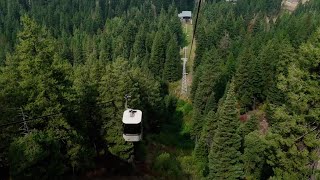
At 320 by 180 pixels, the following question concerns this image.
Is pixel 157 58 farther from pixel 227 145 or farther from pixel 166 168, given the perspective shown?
pixel 227 145

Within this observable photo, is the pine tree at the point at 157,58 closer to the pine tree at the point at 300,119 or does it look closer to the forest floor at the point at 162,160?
the forest floor at the point at 162,160

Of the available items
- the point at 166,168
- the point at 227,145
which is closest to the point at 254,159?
the point at 227,145

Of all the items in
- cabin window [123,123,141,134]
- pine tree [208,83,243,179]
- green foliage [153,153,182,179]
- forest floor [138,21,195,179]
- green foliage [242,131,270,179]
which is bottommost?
forest floor [138,21,195,179]

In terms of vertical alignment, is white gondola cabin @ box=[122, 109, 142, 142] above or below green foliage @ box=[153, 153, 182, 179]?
above

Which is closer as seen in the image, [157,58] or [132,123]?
[132,123]

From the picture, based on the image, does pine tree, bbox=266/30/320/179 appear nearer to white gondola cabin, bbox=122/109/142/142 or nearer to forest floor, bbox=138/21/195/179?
white gondola cabin, bbox=122/109/142/142

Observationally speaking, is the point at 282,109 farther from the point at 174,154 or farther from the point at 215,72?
the point at 215,72

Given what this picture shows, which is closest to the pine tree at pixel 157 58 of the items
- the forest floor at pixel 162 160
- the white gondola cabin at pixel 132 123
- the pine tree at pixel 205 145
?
the forest floor at pixel 162 160

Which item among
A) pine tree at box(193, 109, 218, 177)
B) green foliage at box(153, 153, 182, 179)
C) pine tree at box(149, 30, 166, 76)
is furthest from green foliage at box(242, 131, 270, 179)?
pine tree at box(149, 30, 166, 76)
